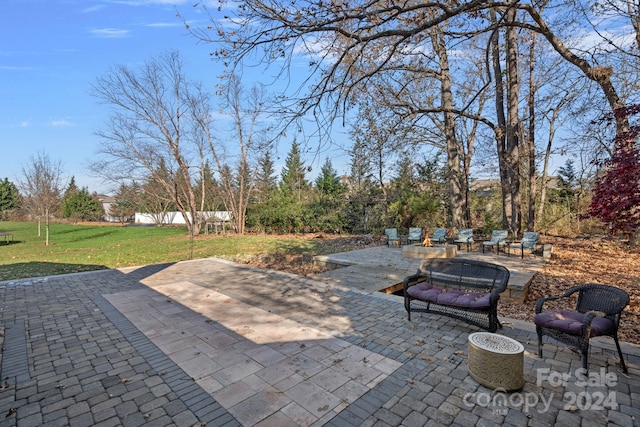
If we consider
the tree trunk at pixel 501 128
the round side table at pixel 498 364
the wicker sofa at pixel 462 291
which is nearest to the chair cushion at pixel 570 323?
the wicker sofa at pixel 462 291

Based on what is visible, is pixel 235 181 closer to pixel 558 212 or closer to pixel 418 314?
pixel 558 212

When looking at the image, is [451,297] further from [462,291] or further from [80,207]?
[80,207]

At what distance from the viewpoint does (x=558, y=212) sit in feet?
43.5

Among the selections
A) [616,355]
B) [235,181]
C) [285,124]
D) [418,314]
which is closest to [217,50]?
[285,124]

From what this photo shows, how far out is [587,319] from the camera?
9.03 ft

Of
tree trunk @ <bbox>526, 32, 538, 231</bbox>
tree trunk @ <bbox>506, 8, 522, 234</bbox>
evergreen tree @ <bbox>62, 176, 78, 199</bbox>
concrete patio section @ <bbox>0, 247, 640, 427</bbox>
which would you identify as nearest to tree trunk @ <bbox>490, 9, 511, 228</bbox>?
tree trunk @ <bbox>506, 8, 522, 234</bbox>

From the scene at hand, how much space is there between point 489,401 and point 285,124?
391 cm

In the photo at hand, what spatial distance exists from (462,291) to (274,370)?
109 inches

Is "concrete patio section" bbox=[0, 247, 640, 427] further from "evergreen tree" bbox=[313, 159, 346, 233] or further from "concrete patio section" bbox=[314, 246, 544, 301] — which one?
"evergreen tree" bbox=[313, 159, 346, 233]

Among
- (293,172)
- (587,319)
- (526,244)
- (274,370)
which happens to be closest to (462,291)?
(587,319)

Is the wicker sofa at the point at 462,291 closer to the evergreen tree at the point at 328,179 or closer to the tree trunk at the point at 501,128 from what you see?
the tree trunk at the point at 501,128

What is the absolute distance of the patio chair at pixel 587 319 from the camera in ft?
9.12

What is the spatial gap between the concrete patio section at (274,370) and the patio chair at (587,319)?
0.28 meters

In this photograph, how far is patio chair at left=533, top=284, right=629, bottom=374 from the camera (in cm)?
278
